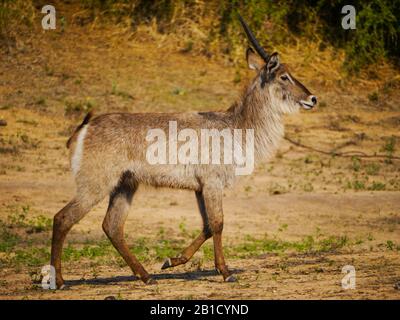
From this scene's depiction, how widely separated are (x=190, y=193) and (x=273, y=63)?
11.1ft

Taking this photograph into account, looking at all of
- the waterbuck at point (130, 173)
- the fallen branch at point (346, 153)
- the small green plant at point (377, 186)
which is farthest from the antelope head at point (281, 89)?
the fallen branch at point (346, 153)

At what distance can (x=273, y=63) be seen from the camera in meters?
7.66

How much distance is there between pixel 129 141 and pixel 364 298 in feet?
7.42

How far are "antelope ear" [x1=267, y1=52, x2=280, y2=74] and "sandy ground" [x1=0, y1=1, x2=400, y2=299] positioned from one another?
3.43 ft

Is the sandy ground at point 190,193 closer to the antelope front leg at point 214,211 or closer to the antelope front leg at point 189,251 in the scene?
the antelope front leg at point 189,251

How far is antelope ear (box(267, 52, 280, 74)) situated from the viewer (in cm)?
761

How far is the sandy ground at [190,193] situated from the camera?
22.6ft

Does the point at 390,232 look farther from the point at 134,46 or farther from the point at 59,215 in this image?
the point at 134,46

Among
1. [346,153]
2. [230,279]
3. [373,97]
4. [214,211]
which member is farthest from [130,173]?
[373,97]

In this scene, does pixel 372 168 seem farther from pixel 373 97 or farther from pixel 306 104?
pixel 306 104

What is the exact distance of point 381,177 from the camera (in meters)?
11.2

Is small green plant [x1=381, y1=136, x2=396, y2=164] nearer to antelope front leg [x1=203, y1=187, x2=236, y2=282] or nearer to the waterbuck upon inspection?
the waterbuck

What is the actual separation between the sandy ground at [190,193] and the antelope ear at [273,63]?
1.04 m

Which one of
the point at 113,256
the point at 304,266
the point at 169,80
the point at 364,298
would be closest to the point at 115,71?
the point at 169,80
